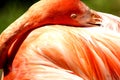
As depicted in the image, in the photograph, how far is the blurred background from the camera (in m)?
3.36

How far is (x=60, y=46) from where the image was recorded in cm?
133

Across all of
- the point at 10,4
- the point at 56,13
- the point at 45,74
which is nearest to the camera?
the point at 45,74

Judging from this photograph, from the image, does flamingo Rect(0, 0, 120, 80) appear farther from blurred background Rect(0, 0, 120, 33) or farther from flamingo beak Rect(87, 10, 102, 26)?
blurred background Rect(0, 0, 120, 33)

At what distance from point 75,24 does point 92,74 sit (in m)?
0.19

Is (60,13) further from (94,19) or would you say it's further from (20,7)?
(20,7)

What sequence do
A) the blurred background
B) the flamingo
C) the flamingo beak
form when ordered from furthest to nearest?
the blurred background < the flamingo beak < the flamingo

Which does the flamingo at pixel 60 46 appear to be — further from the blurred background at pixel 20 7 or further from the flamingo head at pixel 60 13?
the blurred background at pixel 20 7

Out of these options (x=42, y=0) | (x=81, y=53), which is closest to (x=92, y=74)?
(x=81, y=53)

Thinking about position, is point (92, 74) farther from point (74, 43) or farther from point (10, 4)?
point (10, 4)

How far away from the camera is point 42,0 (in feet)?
4.71

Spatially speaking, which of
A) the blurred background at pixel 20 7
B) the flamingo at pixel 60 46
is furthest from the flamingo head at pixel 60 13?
the blurred background at pixel 20 7

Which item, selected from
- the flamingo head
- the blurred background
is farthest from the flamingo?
the blurred background

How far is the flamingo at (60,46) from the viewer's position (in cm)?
131

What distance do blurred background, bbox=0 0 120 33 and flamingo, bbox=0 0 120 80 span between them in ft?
6.35
